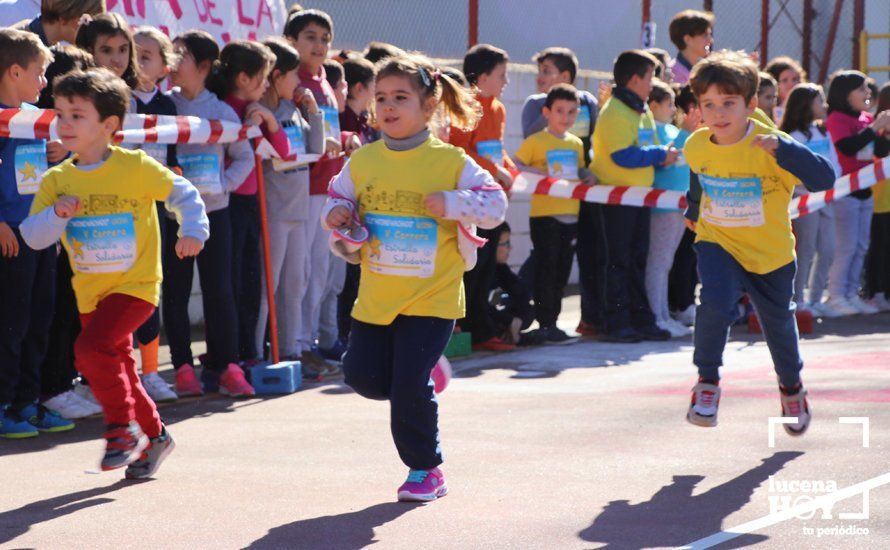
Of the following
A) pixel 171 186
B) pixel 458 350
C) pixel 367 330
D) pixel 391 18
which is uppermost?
pixel 391 18

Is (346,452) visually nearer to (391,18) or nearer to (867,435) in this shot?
(867,435)

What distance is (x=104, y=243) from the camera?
6320 millimetres

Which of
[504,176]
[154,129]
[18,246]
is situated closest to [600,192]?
[504,176]

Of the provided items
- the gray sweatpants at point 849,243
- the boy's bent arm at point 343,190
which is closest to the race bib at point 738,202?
Answer: the boy's bent arm at point 343,190

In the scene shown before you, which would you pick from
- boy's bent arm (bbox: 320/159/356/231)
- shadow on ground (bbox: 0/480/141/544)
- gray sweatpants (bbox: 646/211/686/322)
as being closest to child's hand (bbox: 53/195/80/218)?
boy's bent arm (bbox: 320/159/356/231)

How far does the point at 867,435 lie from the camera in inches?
276

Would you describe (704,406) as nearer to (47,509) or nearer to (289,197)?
(47,509)

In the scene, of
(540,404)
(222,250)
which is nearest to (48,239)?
(222,250)

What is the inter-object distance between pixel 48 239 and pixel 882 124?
8.03 meters

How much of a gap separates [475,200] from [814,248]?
7181 millimetres

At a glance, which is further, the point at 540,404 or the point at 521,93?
the point at 521,93

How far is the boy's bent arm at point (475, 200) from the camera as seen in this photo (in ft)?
19.3

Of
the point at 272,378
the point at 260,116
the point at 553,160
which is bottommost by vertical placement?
the point at 272,378

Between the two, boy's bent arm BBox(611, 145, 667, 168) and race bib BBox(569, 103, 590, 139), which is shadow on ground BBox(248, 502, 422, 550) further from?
race bib BBox(569, 103, 590, 139)
